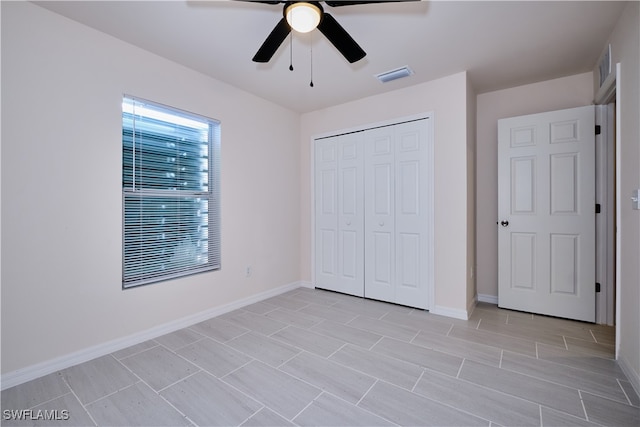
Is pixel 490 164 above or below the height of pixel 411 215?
above

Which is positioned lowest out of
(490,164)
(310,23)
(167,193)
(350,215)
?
(350,215)

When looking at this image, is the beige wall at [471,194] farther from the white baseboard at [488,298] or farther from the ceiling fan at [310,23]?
the ceiling fan at [310,23]

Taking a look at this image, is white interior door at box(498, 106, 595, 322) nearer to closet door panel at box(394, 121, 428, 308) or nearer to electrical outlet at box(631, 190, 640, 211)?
closet door panel at box(394, 121, 428, 308)

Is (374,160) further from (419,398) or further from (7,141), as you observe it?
(7,141)

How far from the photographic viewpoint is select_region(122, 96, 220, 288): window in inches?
100

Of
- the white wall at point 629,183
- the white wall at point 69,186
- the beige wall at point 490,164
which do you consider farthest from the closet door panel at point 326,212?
the white wall at point 629,183

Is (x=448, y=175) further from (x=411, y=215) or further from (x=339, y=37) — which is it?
(x=339, y=37)

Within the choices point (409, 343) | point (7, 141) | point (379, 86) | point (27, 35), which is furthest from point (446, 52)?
point (7, 141)

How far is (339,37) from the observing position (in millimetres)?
1799

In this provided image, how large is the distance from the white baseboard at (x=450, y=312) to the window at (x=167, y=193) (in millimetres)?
2460

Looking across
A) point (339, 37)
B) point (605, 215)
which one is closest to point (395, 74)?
point (339, 37)

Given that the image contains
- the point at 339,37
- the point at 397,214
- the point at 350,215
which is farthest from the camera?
the point at 350,215

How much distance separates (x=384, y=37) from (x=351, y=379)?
2.65 meters
